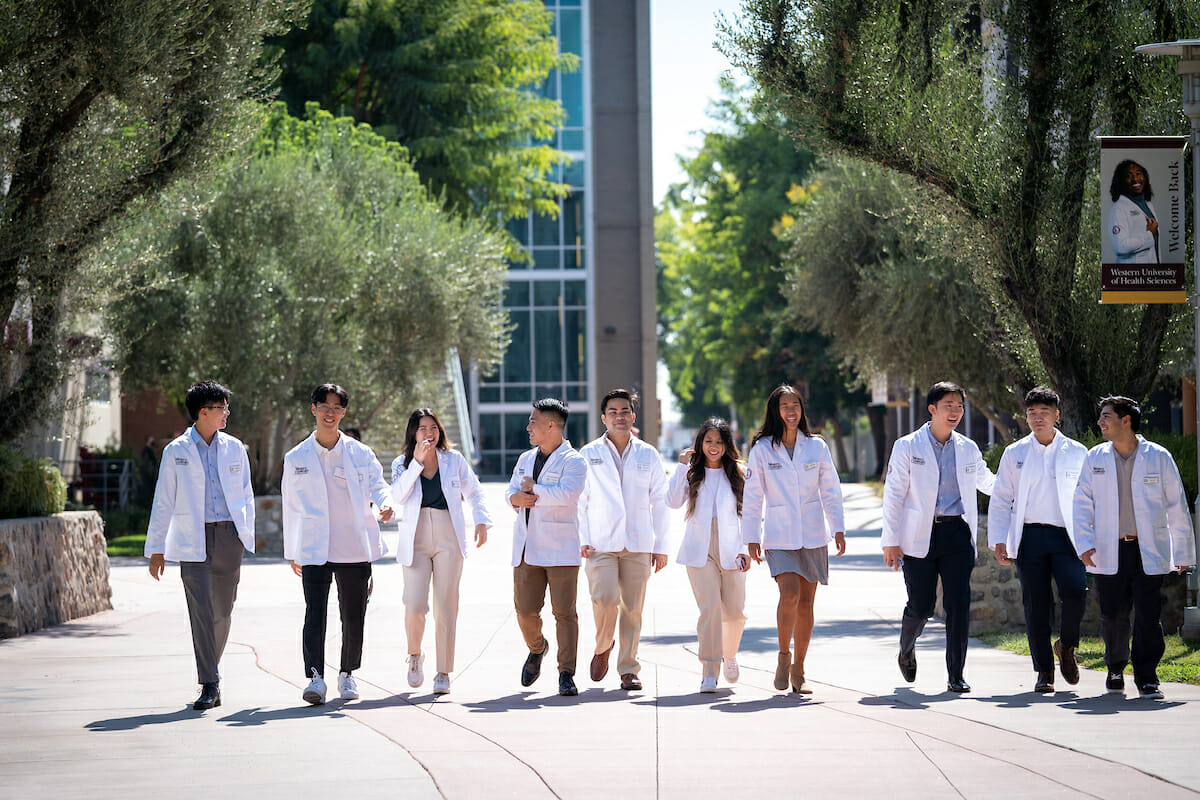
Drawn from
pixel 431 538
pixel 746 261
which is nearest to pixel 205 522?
A: pixel 431 538

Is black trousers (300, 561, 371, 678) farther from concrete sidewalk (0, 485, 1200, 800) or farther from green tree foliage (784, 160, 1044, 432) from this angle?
green tree foliage (784, 160, 1044, 432)

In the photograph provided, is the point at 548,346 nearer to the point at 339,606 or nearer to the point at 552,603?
the point at 552,603

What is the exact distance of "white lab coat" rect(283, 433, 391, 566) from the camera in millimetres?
8938

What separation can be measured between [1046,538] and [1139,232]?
322cm

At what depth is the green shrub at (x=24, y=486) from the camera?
1369cm

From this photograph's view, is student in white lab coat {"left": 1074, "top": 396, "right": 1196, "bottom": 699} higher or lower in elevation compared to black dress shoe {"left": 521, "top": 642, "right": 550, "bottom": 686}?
higher

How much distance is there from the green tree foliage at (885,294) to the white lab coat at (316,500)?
13.0 metres

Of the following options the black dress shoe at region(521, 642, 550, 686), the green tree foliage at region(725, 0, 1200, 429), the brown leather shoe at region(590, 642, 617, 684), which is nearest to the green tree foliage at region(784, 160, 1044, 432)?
the green tree foliage at region(725, 0, 1200, 429)

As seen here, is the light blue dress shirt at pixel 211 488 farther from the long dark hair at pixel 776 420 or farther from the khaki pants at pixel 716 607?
the long dark hair at pixel 776 420

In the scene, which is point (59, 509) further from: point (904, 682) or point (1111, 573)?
point (1111, 573)

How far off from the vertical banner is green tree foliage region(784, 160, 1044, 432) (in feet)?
29.5

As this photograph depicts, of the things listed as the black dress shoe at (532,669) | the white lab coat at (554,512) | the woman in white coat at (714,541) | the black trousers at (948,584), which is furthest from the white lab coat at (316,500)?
the black trousers at (948,584)

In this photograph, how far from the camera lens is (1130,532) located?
9078mm

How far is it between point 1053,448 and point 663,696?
2.85 metres
